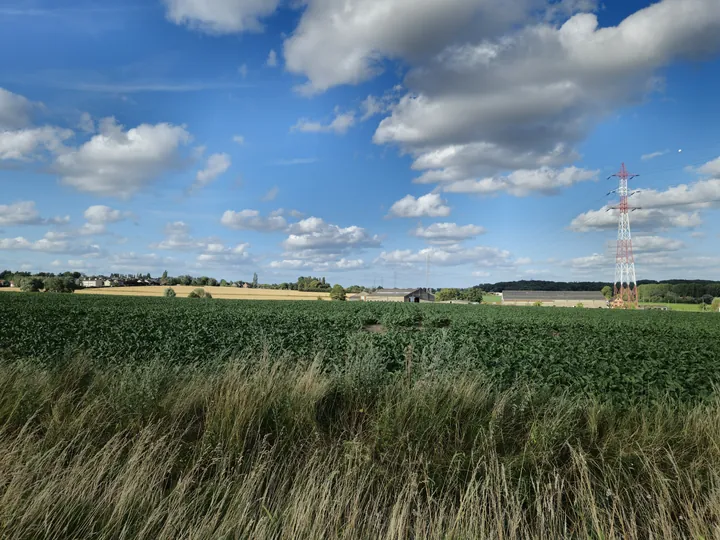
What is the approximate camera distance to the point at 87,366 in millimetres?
7156

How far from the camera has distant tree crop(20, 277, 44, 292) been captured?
7175 cm

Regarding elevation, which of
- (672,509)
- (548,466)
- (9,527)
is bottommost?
(672,509)

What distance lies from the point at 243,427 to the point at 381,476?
1.52 metres

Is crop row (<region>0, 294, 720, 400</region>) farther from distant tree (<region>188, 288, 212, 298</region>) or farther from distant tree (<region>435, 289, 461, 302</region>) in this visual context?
distant tree (<region>435, 289, 461, 302</region>)

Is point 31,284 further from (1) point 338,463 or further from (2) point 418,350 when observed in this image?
(1) point 338,463

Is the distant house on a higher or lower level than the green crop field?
higher

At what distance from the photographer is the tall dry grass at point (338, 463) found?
2873mm

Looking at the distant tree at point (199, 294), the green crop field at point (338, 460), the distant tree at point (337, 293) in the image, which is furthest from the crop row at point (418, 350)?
the distant tree at point (337, 293)

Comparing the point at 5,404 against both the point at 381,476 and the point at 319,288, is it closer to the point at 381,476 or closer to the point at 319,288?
the point at 381,476

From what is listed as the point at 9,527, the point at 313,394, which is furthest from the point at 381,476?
the point at 9,527

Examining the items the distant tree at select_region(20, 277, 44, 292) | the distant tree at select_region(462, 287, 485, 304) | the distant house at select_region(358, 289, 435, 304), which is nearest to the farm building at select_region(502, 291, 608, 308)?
the distant tree at select_region(462, 287, 485, 304)

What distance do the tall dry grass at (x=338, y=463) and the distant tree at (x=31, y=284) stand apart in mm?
82321

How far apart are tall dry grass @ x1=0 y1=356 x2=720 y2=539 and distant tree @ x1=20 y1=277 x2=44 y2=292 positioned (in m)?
82.3

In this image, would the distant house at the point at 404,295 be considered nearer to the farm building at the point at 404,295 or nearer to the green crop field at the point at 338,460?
the farm building at the point at 404,295
